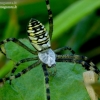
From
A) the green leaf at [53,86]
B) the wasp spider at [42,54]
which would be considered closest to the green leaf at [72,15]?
the wasp spider at [42,54]

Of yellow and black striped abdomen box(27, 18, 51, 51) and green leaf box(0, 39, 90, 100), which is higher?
yellow and black striped abdomen box(27, 18, 51, 51)

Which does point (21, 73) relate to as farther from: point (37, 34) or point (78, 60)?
point (78, 60)

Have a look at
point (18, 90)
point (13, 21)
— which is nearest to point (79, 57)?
point (18, 90)

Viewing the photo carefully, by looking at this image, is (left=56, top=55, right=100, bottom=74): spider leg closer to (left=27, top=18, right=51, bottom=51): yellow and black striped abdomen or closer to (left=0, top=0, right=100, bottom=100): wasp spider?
(left=0, top=0, right=100, bottom=100): wasp spider

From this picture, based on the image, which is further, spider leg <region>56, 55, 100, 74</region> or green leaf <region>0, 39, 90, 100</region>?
spider leg <region>56, 55, 100, 74</region>

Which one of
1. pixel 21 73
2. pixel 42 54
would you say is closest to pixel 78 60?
pixel 42 54

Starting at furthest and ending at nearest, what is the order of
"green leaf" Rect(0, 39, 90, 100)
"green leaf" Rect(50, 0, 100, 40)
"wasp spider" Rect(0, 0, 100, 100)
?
"green leaf" Rect(50, 0, 100, 40)
"wasp spider" Rect(0, 0, 100, 100)
"green leaf" Rect(0, 39, 90, 100)

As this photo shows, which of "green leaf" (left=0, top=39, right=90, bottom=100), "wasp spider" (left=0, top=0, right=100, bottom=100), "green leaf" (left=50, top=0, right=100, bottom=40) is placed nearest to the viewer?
"green leaf" (left=0, top=39, right=90, bottom=100)

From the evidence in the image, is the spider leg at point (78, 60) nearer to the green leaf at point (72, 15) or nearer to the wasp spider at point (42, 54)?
the wasp spider at point (42, 54)

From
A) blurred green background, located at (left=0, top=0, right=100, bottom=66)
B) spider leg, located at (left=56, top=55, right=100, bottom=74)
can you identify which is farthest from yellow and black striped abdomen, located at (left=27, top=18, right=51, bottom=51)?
blurred green background, located at (left=0, top=0, right=100, bottom=66)
